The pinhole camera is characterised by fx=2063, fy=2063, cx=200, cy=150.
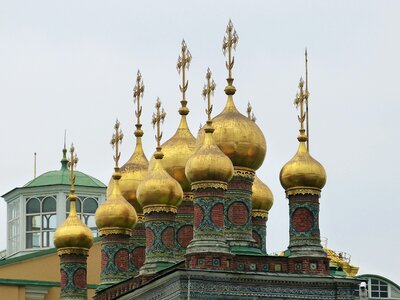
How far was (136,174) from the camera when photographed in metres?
61.3

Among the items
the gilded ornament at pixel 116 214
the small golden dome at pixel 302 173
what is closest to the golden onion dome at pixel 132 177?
the gilded ornament at pixel 116 214

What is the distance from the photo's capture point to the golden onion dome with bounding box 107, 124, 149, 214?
6109 centimetres

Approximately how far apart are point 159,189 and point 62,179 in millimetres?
17253

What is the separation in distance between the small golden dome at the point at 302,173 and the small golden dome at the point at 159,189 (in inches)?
127

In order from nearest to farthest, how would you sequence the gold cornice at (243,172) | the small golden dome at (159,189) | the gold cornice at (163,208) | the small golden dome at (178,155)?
the gold cornice at (243,172) < the small golden dome at (159,189) < the gold cornice at (163,208) < the small golden dome at (178,155)

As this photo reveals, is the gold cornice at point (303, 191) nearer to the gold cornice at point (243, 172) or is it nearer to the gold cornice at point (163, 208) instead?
the gold cornice at point (243, 172)

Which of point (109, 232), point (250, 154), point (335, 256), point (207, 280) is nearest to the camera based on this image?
point (207, 280)

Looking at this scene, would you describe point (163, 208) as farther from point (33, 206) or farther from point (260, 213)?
point (33, 206)

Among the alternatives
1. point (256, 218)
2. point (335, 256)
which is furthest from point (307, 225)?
point (335, 256)

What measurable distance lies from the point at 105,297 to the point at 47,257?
32.9 ft

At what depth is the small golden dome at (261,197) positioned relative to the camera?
59.0 metres

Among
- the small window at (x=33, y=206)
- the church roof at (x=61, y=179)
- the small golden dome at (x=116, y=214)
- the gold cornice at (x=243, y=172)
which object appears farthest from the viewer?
the small window at (x=33, y=206)

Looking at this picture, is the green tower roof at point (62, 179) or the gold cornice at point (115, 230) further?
the green tower roof at point (62, 179)

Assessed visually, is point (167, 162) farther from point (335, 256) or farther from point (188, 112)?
point (335, 256)
